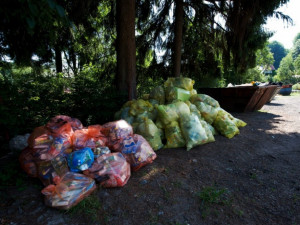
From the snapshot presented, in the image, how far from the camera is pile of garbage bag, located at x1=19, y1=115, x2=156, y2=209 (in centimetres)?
189

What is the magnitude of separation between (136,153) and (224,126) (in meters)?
2.22

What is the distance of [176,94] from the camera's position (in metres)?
4.04

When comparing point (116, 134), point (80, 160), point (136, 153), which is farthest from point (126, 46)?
point (80, 160)

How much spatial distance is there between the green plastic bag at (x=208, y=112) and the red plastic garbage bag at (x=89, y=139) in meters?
2.19

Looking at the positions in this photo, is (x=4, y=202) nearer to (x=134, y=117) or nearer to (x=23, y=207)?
(x=23, y=207)

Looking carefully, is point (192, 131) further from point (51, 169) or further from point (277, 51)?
point (277, 51)

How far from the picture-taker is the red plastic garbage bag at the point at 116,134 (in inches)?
101

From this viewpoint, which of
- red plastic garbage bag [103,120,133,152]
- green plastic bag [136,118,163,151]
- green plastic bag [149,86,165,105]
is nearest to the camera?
red plastic garbage bag [103,120,133,152]

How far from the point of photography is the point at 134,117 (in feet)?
11.6

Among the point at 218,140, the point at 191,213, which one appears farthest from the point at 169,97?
the point at 191,213

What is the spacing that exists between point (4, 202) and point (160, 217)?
1552mm

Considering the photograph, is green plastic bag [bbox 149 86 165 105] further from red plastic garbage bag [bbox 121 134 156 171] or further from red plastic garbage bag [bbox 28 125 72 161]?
red plastic garbage bag [bbox 28 125 72 161]

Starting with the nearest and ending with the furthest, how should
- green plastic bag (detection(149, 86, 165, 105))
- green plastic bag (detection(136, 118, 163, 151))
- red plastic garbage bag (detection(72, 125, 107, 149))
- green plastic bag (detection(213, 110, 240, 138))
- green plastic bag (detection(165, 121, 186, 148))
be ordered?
1. red plastic garbage bag (detection(72, 125, 107, 149))
2. green plastic bag (detection(136, 118, 163, 151))
3. green plastic bag (detection(165, 121, 186, 148))
4. green plastic bag (detection(213, 110, 240, 138))
5. green plastic bag (detection(149, 86, 165, 105))

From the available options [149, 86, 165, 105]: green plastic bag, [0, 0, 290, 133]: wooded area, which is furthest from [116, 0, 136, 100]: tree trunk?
[149, 86, 165, 105]: green plastic bag
